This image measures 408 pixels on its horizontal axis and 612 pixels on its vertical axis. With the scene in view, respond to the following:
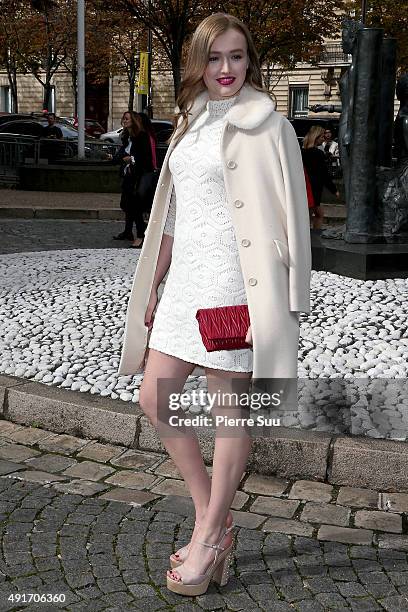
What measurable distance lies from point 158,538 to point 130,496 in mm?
454

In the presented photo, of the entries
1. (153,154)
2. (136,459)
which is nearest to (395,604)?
(136,459)

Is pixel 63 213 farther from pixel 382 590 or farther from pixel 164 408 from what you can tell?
pixel 382 590

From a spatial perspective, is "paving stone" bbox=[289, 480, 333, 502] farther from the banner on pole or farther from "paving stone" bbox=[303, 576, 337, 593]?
the banner on pole

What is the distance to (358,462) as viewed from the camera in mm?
4199

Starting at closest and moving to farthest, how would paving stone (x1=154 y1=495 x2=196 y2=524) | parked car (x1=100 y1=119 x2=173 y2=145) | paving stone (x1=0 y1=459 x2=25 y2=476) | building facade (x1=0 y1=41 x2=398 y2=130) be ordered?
1. paving stone (x1=154 y1=495 x2=196 y2=524)
2. paving stone (x1=0 y1=459 x2=25 y2=476)
3. parked car (x1=100 y1=119 x2=173 y2=145)
4. building facade (x1=0 y1=41 x2=398 y2=130)

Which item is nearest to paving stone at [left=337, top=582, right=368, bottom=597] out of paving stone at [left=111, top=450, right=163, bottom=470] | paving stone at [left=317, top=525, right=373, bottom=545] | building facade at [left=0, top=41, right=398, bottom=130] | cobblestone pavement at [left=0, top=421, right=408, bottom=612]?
cobblestone pavement at [left=0, top=421, right=408, bottom=612]

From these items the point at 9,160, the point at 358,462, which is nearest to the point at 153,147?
the point at 358,462

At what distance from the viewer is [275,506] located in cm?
402

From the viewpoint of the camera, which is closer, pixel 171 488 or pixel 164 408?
pixel 164 408

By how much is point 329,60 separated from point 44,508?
4827 centimetres

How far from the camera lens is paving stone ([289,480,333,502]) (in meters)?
4.12

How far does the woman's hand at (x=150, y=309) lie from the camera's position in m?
3.34

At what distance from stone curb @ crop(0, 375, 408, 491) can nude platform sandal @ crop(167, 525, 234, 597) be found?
1.08 m

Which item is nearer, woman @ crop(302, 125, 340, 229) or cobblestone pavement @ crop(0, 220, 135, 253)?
cobblestone pavement @ crop(0, 220, 135, 253)
